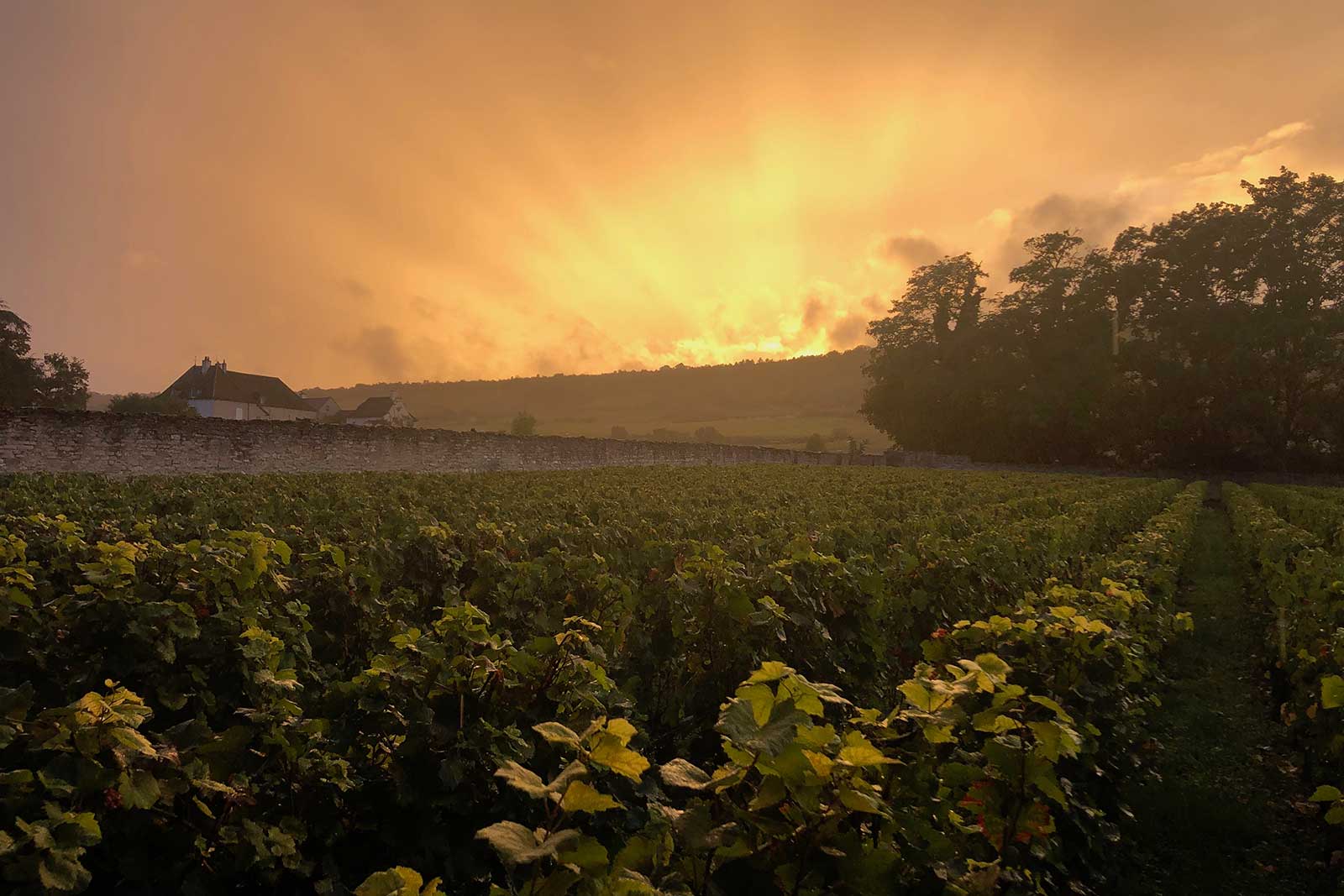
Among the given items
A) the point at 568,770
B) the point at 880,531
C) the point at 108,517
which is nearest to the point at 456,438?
the point at 108,517

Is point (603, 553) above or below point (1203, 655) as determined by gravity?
above

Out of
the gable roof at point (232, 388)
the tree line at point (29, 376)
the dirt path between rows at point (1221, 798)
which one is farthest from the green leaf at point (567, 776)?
the gable roof at point (232, 388)

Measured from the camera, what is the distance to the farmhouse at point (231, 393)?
7969 centimetres

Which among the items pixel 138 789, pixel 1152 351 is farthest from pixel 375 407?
pixel 138 789

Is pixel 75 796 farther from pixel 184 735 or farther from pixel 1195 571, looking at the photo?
pixel 1195 571

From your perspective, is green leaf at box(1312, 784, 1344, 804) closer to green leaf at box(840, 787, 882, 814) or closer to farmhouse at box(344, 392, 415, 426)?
green leaf at box(840, 787, 882, 814)

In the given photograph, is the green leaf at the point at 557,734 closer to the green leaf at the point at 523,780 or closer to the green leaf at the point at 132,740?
the green leaf at the point at 523,780

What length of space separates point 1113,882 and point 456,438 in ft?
92.8

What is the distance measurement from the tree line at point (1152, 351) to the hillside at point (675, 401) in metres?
63.4

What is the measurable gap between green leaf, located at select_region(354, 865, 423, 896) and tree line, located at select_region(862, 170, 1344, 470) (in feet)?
208

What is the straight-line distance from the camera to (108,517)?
9.87 meters

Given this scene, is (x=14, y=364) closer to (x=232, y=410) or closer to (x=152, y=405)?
(x=152, y=405)

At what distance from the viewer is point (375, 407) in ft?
315

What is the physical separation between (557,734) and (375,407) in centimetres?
10246
